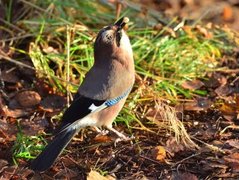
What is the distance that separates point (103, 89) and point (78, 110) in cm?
24

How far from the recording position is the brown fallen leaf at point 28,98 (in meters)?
5.25

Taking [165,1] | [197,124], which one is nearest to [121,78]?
[197,124]

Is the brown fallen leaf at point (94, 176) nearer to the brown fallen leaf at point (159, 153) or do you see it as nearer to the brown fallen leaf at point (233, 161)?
the brown fallen leaf at point (159, 153)

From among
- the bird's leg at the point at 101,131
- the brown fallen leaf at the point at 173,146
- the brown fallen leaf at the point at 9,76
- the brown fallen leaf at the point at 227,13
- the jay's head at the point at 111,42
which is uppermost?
the jay's head at the point at 111,42

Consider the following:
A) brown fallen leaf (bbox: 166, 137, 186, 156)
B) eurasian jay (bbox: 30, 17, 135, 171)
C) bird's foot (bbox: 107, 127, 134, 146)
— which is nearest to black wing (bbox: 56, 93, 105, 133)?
eurasian jay (bbox: 30, 17, 135, 171)

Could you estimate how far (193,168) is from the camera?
438 centimetres

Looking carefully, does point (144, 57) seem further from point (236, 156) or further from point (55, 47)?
point (236, 156)

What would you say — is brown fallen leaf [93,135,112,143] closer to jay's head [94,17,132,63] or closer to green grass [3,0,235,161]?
green grass [3,0,235,161]

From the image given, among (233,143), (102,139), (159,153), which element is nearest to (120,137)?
(102,139)

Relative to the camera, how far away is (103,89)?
4566mm

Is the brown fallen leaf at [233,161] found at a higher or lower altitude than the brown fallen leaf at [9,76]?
lower

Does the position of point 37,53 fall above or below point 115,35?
below

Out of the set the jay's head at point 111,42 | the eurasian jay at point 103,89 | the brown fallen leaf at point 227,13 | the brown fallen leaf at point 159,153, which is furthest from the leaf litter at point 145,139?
the brown fallen leaf at point 227,13

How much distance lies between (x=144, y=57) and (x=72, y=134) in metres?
1.47
